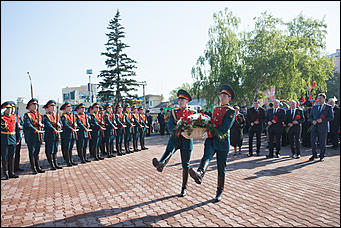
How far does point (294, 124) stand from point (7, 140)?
969cm

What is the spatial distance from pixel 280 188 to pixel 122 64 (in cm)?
2702

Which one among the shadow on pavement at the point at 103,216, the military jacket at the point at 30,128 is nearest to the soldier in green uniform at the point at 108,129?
the military jacket at the point at 30,128

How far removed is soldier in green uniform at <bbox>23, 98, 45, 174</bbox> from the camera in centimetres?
814

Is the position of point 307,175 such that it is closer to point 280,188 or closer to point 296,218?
point 280,188

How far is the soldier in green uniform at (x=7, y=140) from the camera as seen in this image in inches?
299

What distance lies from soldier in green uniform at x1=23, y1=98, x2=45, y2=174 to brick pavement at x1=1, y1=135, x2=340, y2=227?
1.75 ft

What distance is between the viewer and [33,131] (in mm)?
8148

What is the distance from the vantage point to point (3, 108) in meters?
7.80

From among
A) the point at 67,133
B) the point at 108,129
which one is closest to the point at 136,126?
the point at 108,129

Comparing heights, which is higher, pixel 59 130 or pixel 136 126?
pixel 59 130

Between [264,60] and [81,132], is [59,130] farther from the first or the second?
[264,60]

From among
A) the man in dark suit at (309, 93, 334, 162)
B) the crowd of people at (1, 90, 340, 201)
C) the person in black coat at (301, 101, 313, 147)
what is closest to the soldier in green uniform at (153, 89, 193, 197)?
the crowd of people at (1, 90, 340, 201)

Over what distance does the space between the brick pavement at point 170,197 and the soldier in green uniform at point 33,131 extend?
533mm

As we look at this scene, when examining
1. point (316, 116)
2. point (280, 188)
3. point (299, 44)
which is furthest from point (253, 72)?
point (280, 188)
